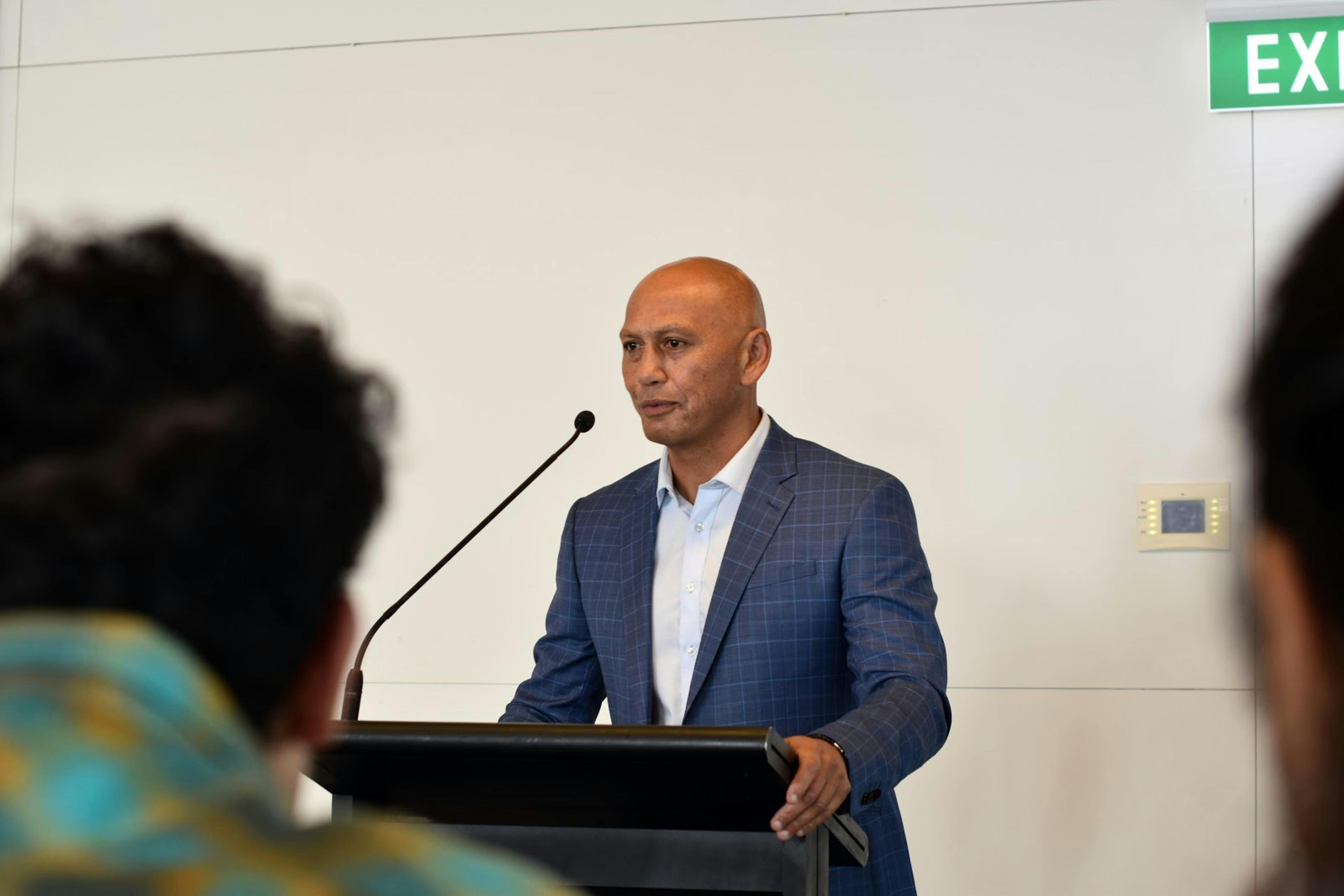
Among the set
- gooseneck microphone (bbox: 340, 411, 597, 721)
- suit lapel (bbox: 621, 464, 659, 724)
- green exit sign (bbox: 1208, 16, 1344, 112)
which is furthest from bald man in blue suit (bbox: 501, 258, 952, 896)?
green exit sign (bbox: 1208, 16, 1344, 112)

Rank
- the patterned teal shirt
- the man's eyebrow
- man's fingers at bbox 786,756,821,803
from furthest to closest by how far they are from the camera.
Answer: the man's eyebrow → man's fingers at bbox 786,756,821,803 → the patterned teal shirt

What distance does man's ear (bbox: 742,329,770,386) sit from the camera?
9.86 feet

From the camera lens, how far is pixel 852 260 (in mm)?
4008

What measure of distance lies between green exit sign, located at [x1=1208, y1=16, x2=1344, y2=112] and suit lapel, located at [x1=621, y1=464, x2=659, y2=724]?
1.92m

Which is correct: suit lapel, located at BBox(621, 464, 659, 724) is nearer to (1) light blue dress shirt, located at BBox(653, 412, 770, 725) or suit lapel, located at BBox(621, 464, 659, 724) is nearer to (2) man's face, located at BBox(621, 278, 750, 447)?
(1) light blue dress shirt, located at BBox(653, 412, 770, 725)

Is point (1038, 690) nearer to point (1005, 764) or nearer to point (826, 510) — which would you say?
point (1005, 764)

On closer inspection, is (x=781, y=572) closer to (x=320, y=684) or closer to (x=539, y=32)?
(x=320, y=684)

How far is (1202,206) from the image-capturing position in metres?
3.79

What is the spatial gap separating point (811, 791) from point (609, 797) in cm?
29

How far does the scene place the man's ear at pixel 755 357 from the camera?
301 cm

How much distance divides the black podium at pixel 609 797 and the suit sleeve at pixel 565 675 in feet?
2.02

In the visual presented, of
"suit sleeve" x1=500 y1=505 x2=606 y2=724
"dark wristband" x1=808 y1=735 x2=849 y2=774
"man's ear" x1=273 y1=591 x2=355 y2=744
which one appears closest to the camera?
"man's ear" x1=273 y1=591 x2=355 y2=744

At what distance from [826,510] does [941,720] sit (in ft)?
1.44

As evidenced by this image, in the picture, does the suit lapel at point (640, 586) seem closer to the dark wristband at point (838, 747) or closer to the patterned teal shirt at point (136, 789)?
the dark wristband at point (838, 747)
